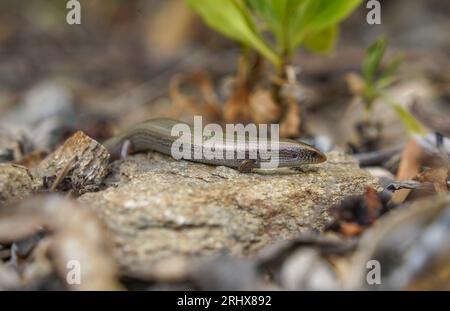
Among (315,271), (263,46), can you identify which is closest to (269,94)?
(263,46)

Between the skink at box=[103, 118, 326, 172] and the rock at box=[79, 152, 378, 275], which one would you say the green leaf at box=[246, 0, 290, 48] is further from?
the rock at box=[79, 152, 378, 275]

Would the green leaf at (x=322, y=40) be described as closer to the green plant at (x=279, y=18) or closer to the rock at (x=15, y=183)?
the green plant at (x=279, y=18)

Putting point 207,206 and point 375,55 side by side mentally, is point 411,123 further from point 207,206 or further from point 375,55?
point 207,206

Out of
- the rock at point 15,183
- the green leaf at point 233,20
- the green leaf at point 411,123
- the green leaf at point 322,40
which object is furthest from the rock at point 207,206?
the green leaf at point 322,40

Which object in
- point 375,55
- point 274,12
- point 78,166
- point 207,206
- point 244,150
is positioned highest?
point 274,12

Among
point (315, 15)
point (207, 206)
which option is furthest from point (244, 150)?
point (315, 15)

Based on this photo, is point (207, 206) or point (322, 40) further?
point (322, 40)

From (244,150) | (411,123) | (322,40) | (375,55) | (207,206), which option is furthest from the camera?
(322,40)
